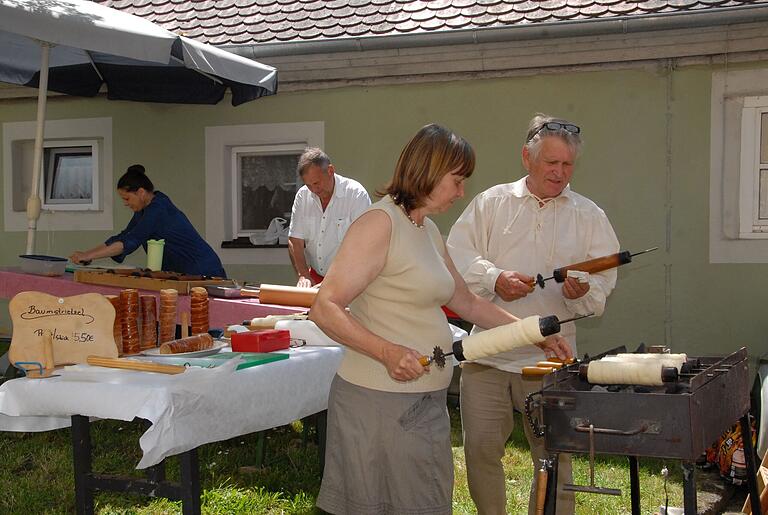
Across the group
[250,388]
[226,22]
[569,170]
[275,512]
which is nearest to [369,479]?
[250,388]

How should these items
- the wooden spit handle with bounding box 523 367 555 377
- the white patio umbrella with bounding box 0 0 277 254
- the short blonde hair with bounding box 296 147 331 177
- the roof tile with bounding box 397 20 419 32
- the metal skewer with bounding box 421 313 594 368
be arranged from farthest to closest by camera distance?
the roof tile with bounding box 397 20 419 32
the short blonde hair with bounding box 296 147 331 177
the white patio umbrella with bounding box 0 0 277 254
the wooden spit handle with bounding box 523 367 555 377
the metal skewer with bounding box 421 313 594 368

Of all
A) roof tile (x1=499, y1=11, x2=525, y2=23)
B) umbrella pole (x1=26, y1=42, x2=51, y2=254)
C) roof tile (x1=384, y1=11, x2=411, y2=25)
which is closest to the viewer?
umbrella pole (x1=26, y1=42, x2=51, y2=254)

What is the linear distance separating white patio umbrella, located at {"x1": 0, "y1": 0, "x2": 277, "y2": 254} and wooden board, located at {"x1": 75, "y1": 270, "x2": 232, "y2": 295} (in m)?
1.20

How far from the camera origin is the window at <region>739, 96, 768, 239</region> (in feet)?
20.9

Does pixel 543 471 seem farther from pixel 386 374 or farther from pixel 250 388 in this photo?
pixel 250 388

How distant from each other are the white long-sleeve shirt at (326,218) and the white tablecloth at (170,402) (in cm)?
275

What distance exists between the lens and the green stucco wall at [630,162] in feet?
21.4

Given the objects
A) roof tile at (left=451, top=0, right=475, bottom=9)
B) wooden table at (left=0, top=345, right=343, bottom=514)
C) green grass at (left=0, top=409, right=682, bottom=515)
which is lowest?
green grass at (left=0, top=409, right=682, bottom=515)

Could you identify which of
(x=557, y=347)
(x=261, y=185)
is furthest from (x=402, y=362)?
(x=261, y=185)

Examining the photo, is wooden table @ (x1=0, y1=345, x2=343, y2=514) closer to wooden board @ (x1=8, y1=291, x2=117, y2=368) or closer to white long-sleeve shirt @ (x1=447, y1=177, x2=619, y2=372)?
wooden board @ (x1=8, y1=291, x2=117, y2=368)

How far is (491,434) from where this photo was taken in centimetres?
360

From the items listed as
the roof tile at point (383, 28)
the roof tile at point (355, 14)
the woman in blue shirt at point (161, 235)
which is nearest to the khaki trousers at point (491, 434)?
the woman in blue shirt at point (161, 235)

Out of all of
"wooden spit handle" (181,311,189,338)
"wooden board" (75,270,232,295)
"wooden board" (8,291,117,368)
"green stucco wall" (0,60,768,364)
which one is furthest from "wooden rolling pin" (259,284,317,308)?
"green stucco wall" (0,60,768,364)

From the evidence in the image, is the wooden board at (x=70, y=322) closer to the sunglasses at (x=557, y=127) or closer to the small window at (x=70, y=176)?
the sunglasses at (x=557, y=127)
